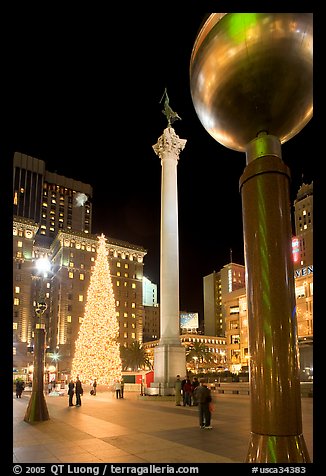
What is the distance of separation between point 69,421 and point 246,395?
18116mm

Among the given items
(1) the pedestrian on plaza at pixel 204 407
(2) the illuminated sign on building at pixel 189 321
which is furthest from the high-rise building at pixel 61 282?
(1) the pedestrian on plaza at pixel 204 407

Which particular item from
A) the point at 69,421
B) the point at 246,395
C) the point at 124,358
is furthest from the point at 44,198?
the point at 69,421

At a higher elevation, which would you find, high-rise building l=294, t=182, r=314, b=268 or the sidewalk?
high-rise building l=294, t=182, r=314, b=268

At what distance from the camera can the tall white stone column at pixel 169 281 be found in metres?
29.3

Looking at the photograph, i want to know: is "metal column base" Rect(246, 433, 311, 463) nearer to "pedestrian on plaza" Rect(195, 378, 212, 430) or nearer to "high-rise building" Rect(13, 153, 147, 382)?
"pedestrian on plaza" Rect(195, 378, 212, 430)

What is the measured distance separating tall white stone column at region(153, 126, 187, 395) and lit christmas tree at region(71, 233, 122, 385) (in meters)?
12.8

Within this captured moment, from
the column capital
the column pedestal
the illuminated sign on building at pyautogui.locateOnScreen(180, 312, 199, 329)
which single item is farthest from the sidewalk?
the illuminated sign on building at pyautogui.locateOnScreen(180, 312, 199, 329)

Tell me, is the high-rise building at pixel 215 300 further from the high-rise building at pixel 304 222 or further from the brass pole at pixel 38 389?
the brass pole at pixel 38 389

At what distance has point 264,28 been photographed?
4.30m

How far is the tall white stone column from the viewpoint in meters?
29.3

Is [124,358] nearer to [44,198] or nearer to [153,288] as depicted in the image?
[44,198]

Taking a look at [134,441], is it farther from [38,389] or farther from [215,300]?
[215,300]

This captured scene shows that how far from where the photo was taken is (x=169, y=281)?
103 feet

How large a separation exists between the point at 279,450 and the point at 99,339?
4035cm
